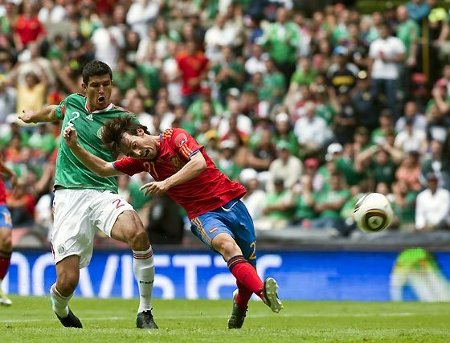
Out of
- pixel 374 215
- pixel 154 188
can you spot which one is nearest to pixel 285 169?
pixel 374 215

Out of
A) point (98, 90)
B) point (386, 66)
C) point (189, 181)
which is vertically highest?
point (386, 66)

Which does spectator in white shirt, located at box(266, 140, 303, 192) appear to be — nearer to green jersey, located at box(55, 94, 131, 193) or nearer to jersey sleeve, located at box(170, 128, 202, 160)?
green jersey, located at box(55, 94, 131, 193)

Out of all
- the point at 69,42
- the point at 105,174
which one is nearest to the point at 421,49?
the point at 69,42

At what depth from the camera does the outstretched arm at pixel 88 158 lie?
11664 millimetres

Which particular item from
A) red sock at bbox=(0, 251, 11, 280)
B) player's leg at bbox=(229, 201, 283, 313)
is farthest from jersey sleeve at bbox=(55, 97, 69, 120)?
red sock at bbox=(0, 251, 11, 280)

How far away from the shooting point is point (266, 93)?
25.1 m

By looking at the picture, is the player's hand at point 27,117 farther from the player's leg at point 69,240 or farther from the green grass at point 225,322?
the green grass at point 225,322

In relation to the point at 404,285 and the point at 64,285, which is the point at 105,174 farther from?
the point at 404,285

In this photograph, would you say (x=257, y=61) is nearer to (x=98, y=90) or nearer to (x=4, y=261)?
(x=4, y=261)

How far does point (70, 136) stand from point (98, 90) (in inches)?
29.2

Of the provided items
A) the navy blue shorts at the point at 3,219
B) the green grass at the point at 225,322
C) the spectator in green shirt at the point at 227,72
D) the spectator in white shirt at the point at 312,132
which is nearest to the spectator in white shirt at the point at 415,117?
the spectator in white shirt at the point at 312,132

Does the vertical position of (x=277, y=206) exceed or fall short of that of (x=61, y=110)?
it exceeds it

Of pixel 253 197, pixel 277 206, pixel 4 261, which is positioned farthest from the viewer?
pixel 253 197

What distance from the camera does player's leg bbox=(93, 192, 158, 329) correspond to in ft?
38.6
